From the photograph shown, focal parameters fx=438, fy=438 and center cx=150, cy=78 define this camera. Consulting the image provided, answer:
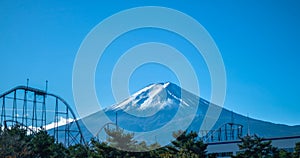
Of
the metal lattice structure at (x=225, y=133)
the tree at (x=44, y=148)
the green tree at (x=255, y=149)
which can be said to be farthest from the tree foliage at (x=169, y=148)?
the metal lattice structure at (x=225, y=133)

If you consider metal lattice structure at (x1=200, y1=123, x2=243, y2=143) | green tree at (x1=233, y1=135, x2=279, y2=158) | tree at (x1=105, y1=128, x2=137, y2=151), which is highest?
metal lattice structure at (x1=200, y1=123, x2=243, y2=143)

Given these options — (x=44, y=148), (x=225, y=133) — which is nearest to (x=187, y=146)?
(x=44, y=148)

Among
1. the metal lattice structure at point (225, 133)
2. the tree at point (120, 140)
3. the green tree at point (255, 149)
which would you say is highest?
the metal lattice structure at point (225, 133)

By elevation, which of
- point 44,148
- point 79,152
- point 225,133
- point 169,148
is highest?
point 225,133

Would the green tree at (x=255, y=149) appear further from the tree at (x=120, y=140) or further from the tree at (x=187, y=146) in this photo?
the tree at (x=120, y=140)

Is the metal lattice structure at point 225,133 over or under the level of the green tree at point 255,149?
over

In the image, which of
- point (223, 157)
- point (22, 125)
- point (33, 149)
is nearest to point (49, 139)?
point (33, 149)

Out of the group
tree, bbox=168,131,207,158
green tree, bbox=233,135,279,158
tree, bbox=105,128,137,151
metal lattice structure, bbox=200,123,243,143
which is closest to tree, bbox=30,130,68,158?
tree, bbox=105,128,137,151

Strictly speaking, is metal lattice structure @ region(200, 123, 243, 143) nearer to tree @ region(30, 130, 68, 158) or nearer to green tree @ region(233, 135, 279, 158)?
green tree @ region(233, 135, 279, 158)

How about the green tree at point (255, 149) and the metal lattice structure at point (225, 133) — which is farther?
the metal lattice structure at point (225, 133)

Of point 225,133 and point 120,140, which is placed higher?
point 225,133

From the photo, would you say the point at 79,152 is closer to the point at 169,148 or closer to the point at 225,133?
the point at 169,148

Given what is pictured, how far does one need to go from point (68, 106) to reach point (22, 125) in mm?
8393

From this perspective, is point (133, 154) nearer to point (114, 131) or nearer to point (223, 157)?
point (114, 131)
